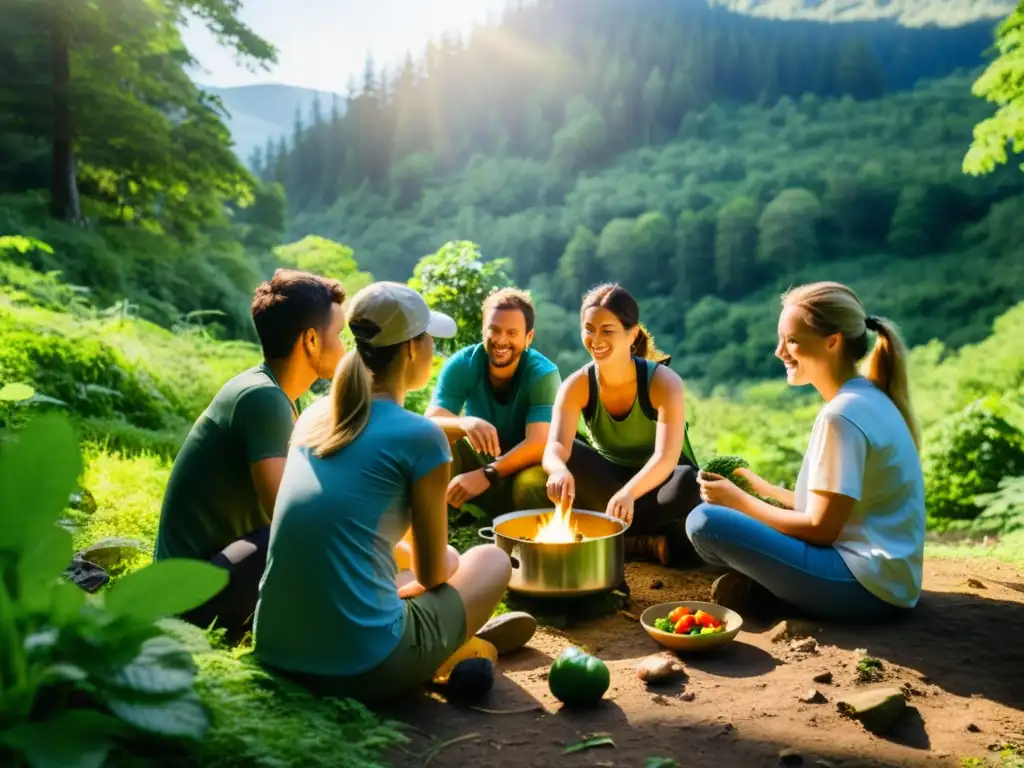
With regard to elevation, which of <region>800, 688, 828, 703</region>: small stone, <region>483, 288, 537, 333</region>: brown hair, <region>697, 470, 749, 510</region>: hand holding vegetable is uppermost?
<region>483, 288, 537, 333</region>: brown hair

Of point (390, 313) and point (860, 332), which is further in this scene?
point (860, 332)

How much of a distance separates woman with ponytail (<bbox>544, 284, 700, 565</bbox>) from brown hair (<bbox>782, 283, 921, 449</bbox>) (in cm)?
90

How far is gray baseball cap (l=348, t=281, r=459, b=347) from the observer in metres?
2.70

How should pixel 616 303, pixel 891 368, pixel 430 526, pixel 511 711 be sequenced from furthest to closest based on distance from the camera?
pixel 616 303, pixel 891 368, pixel 511 711, pixel 430 526

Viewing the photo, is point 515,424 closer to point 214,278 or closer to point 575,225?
point 214,278

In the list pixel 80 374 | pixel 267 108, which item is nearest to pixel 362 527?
pixel 80 374

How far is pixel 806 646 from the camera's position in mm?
3324

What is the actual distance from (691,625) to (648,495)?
1.19m

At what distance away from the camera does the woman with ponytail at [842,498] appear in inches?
131

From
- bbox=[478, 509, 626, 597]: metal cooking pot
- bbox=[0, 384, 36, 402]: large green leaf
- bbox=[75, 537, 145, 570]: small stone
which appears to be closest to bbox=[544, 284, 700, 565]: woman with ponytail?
bbox=[478, 509, 626, 597]: metal cooking pot

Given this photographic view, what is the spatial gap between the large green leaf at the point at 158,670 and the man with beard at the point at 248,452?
1000 mm

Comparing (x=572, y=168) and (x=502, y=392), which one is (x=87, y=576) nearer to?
(x=502, y=392)

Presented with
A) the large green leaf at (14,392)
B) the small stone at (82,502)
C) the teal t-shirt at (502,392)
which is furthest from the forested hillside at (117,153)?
the teal t-shirt at (502,392)

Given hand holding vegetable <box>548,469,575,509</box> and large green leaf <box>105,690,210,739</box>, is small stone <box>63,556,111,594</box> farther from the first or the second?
hand holding vegetable <box>548,469,575,509</box>
